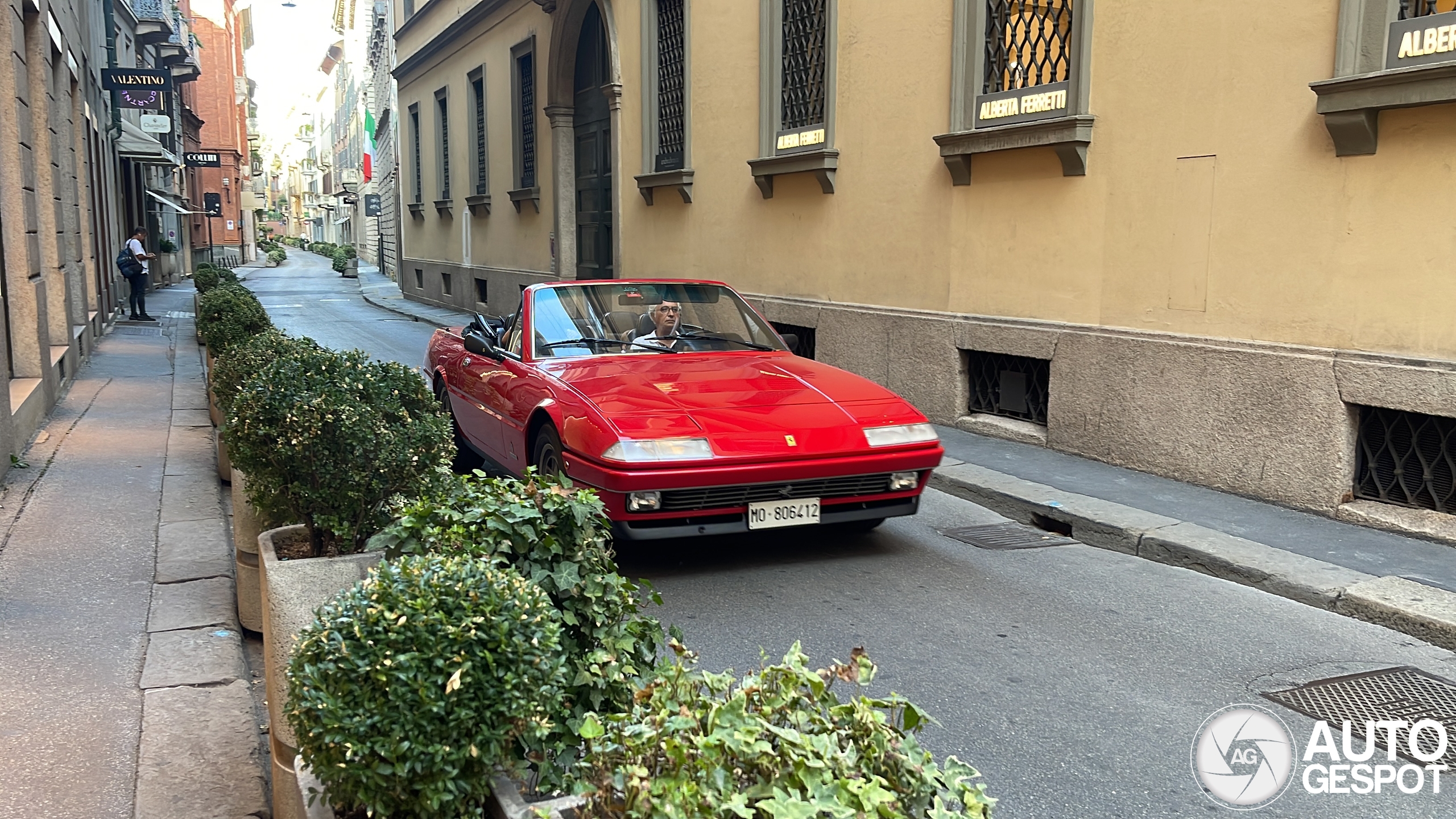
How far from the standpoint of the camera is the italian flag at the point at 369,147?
5462 cm

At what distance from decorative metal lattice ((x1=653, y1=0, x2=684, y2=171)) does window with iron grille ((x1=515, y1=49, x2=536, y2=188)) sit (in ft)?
20.0

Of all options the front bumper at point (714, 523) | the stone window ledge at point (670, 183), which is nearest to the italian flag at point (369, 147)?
the stone window ledge at point (670, 183)

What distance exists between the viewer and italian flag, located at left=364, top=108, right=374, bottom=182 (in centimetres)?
5462

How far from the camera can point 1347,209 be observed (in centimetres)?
688

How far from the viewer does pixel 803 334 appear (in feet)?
43.0

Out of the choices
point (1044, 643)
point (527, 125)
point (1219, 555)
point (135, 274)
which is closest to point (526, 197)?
point (527, 125)

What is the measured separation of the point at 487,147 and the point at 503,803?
2357 cm

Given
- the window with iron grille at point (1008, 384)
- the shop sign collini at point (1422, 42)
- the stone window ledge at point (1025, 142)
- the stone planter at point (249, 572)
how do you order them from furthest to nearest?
the window with iron grille at point (1008, 384)
the stone window ledge at point (1025, 142)
the shop sign collini at point (1422, 42)
the stone planter at point (249, 572)

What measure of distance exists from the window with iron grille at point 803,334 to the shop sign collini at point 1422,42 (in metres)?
6.71

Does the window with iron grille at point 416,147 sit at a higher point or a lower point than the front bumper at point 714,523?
higher

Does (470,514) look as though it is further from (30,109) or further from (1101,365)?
(30,109)

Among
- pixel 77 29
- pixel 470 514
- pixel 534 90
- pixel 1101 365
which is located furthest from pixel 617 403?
pixel 534 90

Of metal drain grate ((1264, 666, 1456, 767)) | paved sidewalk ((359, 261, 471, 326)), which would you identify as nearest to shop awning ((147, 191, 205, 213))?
paved sidewalk ((359, 261, 471, 326))

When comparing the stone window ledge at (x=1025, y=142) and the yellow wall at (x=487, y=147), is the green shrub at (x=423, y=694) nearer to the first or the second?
the stone window ledge at (x=1025, y=142)
